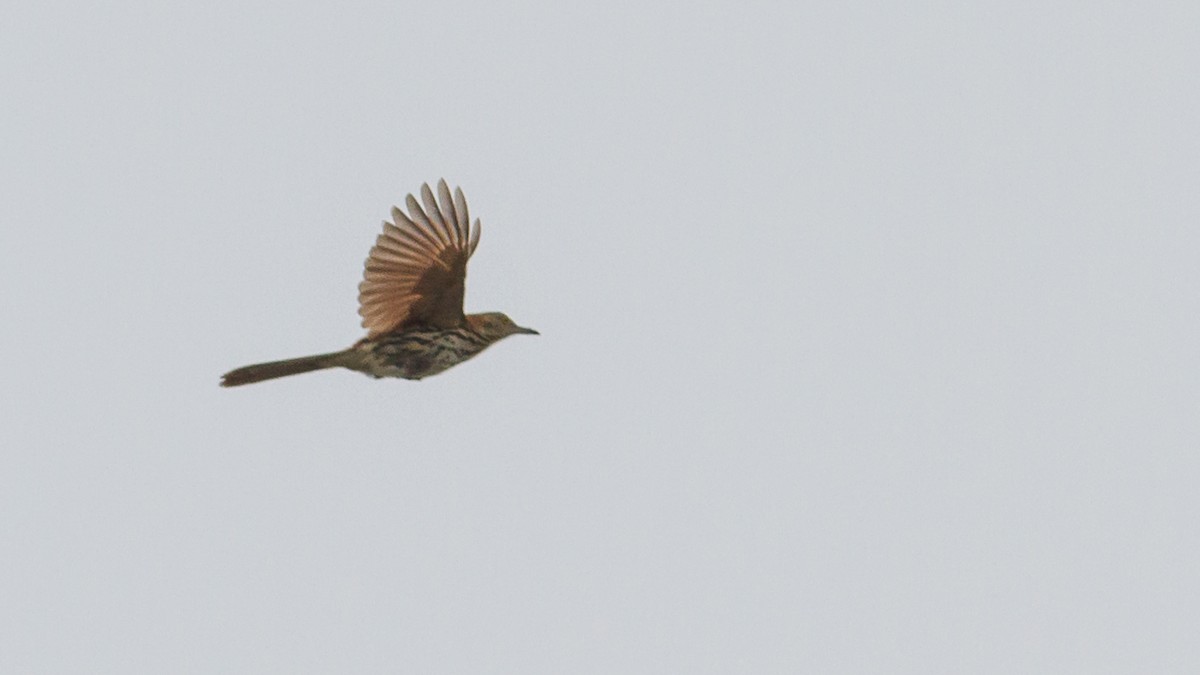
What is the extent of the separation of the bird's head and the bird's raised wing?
28 centimetres

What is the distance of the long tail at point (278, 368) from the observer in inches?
449

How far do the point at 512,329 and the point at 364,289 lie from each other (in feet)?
4.06

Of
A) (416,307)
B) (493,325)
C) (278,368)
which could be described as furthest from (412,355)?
(278,368)

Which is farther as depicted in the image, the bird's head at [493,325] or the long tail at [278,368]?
the bird's head at [493,325]

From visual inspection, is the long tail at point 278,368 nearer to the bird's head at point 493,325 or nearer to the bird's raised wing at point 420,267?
the bird's raised wing at point 420,267

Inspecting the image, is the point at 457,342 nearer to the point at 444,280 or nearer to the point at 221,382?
the point at 444,280

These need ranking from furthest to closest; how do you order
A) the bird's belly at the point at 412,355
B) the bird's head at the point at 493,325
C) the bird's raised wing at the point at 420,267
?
1. the bird's head at the point at 493,325
2. the bird's belly at the point at 412,355
3. the bird's raised wing at the point at 420,267

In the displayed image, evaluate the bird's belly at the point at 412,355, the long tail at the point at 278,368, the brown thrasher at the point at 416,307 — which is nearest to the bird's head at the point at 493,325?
the brown thrasher at the point at 416,307

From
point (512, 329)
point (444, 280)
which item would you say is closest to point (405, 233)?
point (444, 280)

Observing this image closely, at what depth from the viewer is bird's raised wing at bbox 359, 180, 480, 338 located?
11398 mm

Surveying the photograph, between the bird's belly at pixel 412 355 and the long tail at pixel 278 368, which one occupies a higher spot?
the bird's belly at pixel 412 355

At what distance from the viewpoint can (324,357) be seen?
11.8 metres

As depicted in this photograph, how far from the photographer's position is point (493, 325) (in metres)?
12.3

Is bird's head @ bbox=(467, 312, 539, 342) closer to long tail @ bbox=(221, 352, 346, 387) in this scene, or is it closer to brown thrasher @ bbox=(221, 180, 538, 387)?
brown thrasher @ bbox=(221, 180, 538, 387)
